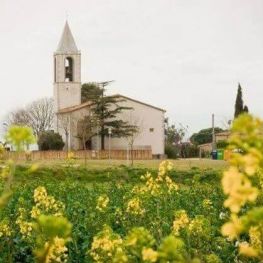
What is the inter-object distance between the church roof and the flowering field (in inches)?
2270

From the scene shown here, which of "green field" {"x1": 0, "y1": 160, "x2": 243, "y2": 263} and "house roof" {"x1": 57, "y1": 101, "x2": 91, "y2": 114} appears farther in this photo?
"house roof" {"x1": 57, "y1": 101, "x2": 91, "y2": 114}

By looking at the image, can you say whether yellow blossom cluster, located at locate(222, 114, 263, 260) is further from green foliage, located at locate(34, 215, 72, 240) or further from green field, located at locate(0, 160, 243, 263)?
green foliage, located at locate(34, 215, 72, 240)

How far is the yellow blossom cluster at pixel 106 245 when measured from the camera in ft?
12.2

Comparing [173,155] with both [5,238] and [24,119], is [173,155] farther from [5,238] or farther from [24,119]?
[5,238]

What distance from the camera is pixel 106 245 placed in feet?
12.2

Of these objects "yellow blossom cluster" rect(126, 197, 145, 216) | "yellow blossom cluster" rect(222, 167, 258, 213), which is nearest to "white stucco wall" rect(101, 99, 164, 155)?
"yellow blossom cluster" rect(126, 197, 145, 216)

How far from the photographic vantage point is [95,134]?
65.8 m

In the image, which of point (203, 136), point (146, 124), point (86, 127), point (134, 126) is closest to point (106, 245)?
point (86, 127)

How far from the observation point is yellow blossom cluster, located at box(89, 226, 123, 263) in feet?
12.2

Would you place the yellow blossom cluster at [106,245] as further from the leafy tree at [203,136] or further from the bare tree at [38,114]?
the leafy tree at [203,136]

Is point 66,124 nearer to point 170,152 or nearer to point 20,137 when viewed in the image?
point 170,152

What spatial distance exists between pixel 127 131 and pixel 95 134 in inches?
114

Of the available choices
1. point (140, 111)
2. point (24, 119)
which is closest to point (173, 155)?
point (140, 111)

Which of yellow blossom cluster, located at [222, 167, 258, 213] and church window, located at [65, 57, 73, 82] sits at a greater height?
church window, located at [65, 57, 73, 82]
